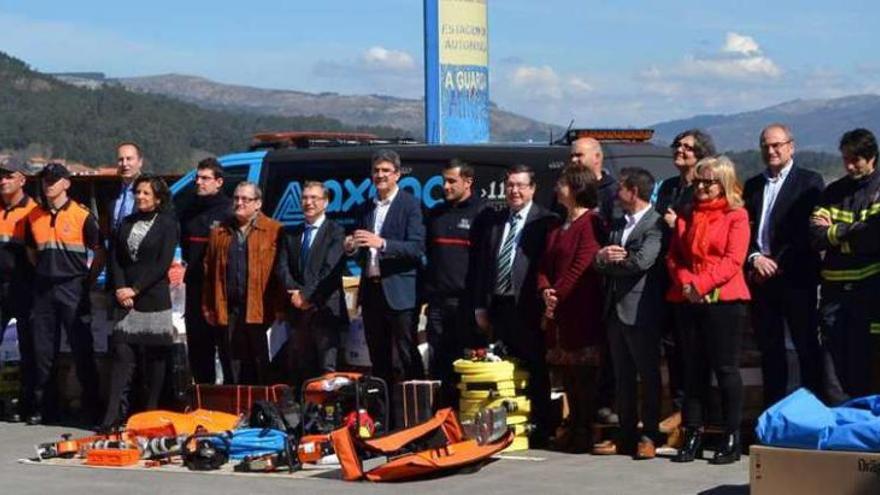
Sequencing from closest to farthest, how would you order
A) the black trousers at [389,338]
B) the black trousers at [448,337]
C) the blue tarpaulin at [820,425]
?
the blue tarpaulin at [820,425] → the black trousers at [448,337] → the black trousers at [389,338]

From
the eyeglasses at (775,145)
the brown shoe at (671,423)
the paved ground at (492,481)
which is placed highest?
the eyeglasses at (775,145)

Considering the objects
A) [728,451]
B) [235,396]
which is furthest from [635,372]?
[235,396]

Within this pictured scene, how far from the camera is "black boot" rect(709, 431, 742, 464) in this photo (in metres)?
10.9

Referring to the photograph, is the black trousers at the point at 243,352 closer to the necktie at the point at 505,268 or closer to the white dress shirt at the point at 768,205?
the necktie at the point at 505,268

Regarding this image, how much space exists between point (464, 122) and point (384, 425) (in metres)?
8.78

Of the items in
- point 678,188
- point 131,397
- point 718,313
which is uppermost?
point 678,188

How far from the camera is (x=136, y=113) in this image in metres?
85.1

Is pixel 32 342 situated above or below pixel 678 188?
below

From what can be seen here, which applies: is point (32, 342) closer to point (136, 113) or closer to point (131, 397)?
point (131, 397)

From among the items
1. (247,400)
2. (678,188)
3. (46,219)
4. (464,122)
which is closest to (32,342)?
(46,219)

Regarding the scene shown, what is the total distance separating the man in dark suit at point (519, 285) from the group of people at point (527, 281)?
14 mm

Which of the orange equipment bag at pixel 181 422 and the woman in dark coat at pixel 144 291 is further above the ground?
the woman in dark coat at pixel 144 291

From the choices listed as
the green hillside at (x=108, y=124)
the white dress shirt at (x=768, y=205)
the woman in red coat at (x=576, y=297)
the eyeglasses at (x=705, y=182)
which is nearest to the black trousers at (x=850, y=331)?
the white dress shirt at (x=768, y=205)

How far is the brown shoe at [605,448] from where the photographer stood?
37.7 ft
